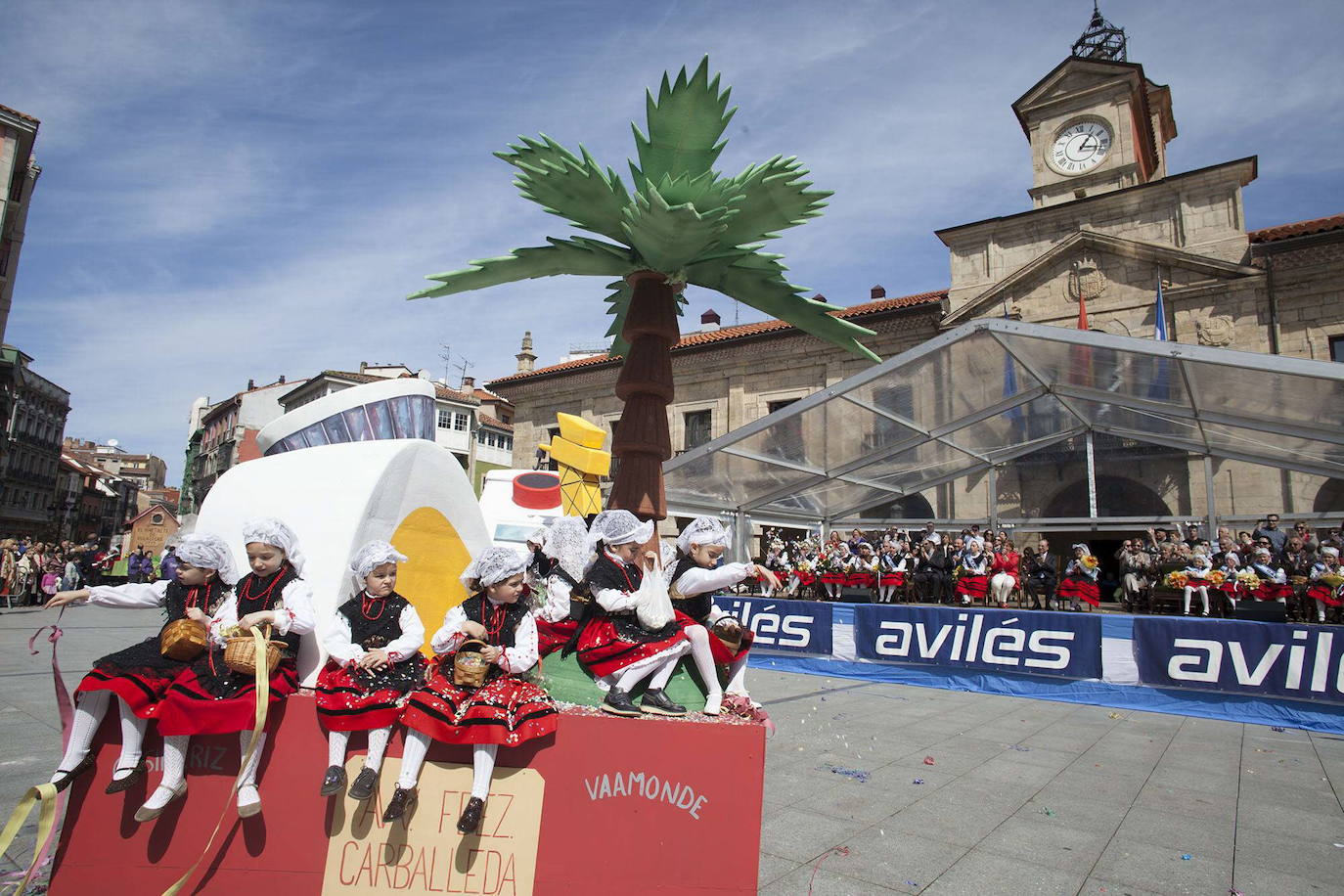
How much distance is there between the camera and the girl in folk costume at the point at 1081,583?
47.6 ft

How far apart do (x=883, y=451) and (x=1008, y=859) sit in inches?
415

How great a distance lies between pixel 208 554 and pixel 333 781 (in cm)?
133

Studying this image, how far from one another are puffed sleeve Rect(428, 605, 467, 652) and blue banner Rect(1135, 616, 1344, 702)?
9.60 meters

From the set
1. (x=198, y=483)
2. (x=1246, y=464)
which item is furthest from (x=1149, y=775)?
(x=198, y=483)

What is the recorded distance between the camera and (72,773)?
323 centimetres

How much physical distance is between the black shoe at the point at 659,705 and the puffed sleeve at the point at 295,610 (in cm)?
166

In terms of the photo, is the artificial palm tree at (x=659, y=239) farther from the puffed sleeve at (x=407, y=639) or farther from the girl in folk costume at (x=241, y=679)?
the girl in folk costume at (x=241, y=679)

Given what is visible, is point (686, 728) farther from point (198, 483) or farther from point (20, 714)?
point (198, 483)

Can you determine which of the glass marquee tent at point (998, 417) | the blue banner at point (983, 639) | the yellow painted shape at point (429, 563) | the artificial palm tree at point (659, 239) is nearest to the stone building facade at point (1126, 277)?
the glass marquee tent at point (998, 417)

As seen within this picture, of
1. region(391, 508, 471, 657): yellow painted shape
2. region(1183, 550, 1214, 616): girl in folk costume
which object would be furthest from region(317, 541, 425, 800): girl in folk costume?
region(1183, 550, 1214, 616): girl in folk costume

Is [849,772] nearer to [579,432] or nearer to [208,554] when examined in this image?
[208,554]

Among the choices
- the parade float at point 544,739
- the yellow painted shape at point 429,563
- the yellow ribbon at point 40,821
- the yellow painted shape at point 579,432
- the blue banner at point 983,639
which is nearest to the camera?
the yellow ribbon at point 40,821

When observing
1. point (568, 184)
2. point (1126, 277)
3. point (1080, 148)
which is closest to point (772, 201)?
point (568, 184)

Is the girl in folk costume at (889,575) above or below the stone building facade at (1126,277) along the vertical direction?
below
